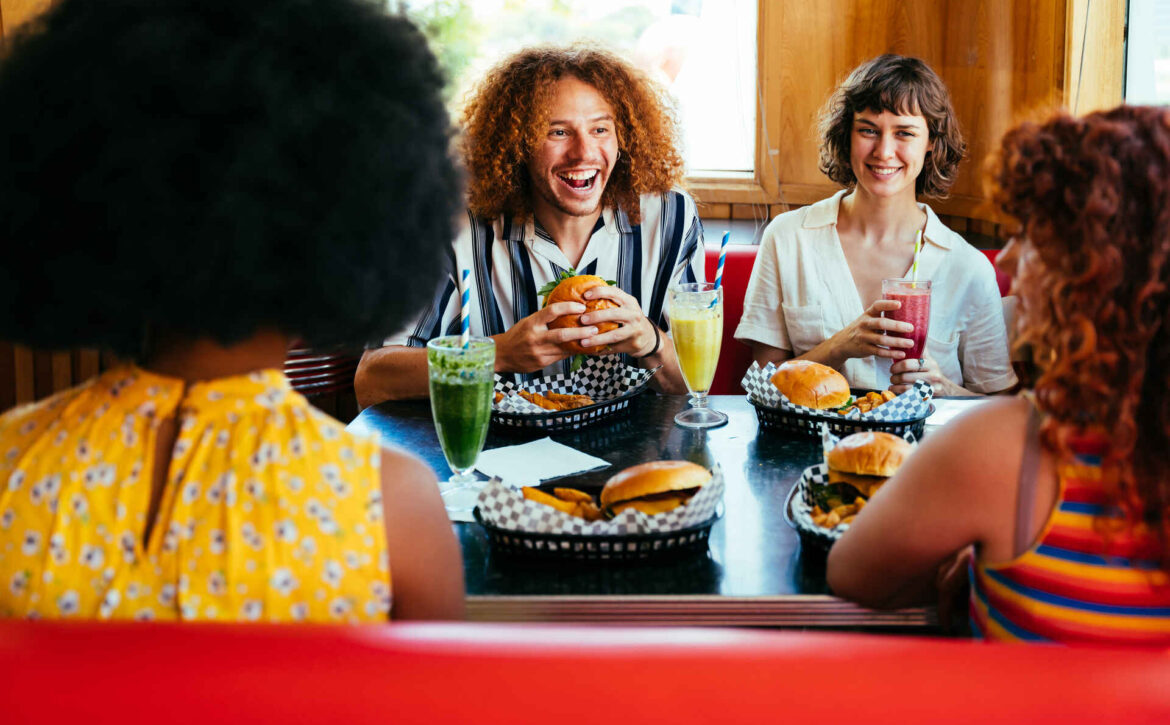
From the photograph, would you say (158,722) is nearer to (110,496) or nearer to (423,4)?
(110,496)

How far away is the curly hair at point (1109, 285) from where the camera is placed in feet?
3.06

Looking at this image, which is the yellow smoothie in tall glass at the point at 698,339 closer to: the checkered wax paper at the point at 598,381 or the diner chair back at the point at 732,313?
the checkered wax paper at the point at 598,381

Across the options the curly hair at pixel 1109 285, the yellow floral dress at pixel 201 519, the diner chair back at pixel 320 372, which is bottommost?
the diner chair back at pixel 320 372

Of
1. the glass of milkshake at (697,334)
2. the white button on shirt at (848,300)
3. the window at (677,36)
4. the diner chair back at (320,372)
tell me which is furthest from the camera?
the window at (677,36)

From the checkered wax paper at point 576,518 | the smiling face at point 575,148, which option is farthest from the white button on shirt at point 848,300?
Result: the checkered wax paper at point 576,518


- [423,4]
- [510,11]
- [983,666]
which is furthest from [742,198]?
[983,666]

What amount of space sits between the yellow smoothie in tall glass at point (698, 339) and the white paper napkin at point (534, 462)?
1.12 ft

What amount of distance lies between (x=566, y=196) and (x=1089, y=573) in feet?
5.34

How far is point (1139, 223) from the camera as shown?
94 cm

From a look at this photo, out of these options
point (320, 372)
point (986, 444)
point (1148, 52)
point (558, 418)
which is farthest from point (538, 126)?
point (1148, 52)

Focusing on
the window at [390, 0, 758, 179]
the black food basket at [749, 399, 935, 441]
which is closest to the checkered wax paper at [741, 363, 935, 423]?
the black food basket at [749, 399, 935, 441]

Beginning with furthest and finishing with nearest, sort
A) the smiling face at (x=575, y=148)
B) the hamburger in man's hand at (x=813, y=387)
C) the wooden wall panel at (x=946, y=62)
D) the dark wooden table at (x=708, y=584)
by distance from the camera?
the wooden wall panel at (x=946, y=62) → the smiling face at (x=575, y=148) → the hamburger in man's hand at (x=813, y=387) → the dark wooden table at (x=708, y=584)

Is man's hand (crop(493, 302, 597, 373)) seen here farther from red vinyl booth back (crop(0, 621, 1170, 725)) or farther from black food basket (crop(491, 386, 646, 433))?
red vinyl booth back (crop(0, 621, 1170, 725))

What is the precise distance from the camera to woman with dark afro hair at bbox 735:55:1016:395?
102 inches
